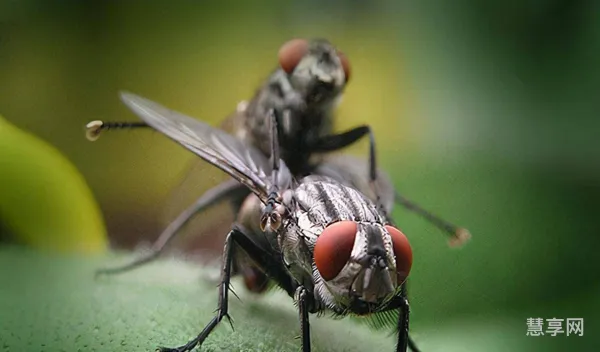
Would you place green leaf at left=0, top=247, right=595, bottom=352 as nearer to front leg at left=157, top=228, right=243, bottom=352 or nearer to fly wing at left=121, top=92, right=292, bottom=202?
front leg at left=157, top=228, right=243, bottom=352

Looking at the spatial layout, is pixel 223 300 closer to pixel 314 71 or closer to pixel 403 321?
pixel 403 321

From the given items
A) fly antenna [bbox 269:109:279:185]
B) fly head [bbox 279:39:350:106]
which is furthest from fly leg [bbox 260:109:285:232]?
fly head [bbox 279:39:350:106]

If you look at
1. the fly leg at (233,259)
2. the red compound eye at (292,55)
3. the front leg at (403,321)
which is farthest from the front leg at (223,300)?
the red compound eye at (292,55)

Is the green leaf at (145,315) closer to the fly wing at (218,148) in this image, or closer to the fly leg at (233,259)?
Answer: the fly leg at (233,259)

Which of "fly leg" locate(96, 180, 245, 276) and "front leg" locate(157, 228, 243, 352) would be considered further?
"fly leg" locate(96, 180, 245, 276)

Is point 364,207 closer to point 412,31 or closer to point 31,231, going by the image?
point 31,231

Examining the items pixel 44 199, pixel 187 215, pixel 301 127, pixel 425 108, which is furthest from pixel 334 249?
pixel 425 108

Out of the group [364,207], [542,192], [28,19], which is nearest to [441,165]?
[542,192]
